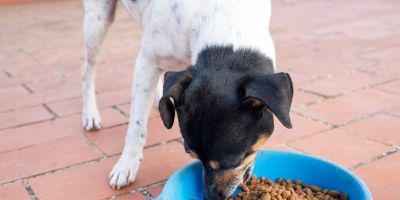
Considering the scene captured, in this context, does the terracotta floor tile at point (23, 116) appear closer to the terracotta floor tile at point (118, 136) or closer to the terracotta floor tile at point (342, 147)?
the terracotta floor tile at point (118, 136)

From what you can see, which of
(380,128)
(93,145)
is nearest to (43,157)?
(93,145)

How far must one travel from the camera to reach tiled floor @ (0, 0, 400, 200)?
2961mm

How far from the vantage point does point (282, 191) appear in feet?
8.09

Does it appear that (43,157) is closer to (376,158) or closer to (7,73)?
(376,158)

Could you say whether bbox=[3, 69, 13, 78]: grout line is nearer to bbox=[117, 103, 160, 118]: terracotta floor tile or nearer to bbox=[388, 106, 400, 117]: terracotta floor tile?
bbox=[117, 103, 160, 118]: terracotta floor tile

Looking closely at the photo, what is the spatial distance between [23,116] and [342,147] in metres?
2.44

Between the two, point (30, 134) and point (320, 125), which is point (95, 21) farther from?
point (320, 125)

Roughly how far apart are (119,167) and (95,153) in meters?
0.43

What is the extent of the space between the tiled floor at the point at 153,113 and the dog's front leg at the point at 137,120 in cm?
8

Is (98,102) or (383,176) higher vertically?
(383,176)

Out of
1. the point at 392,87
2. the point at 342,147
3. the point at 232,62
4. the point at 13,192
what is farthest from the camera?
the point at 392,87

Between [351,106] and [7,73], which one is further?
[7,73]

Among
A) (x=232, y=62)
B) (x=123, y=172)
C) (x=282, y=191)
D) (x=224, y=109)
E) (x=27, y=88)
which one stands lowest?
(x=27, y=88)

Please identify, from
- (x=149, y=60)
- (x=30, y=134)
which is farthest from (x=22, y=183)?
(x=149, y=60)
